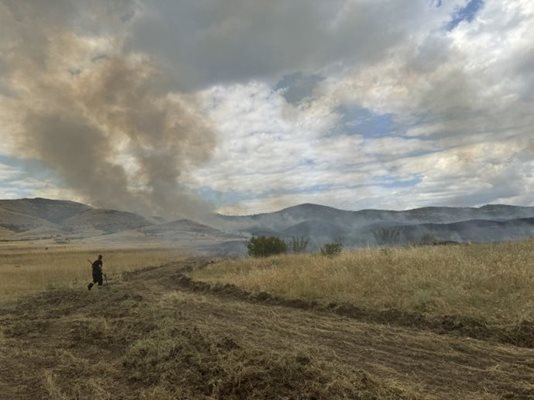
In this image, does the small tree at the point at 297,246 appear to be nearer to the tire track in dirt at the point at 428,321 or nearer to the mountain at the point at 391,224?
the mountain at the point at 391,224

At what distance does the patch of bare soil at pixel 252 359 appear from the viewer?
624cm

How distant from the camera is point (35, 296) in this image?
841 inches

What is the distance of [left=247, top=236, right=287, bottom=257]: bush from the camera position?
36.1 meters

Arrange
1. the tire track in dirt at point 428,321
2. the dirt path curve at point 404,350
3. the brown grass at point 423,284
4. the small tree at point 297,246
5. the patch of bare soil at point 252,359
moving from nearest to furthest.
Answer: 1. the patch of bare soil at point 252,359
2. the dirt path curve at point 404,350
3. the tire track in dirt at point 428,321
4. the brown grass at point 423,284
5. the small tree at point 297,246

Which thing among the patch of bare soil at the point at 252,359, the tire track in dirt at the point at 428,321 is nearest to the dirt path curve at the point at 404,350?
the patch of bare soil at the point at 252,359

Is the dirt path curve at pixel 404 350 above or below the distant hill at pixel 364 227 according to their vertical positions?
below

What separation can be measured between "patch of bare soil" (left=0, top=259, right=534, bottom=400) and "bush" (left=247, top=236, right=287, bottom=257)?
22884 mm

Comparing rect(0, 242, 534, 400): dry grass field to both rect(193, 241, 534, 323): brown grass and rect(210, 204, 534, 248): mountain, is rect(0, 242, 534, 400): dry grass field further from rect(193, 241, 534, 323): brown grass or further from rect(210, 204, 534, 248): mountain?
rect(210, 204, 534, 248): mountain

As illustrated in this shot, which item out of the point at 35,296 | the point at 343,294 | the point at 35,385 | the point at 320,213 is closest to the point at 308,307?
the point at 343,294

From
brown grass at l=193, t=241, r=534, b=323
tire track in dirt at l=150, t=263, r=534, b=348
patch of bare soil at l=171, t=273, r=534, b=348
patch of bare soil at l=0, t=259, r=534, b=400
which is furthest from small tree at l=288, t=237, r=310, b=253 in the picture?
patch of bare soil at l=0, t=259, r=534, b=400

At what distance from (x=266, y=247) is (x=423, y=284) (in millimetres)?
23709

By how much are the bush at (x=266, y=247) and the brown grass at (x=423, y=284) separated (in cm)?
1718

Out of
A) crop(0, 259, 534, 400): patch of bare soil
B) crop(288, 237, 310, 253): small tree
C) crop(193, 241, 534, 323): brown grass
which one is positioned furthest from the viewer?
crop(288, 237, 310, 253): small tree

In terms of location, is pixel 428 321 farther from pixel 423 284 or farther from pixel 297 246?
pixel 297 246
